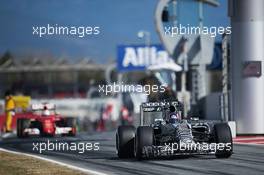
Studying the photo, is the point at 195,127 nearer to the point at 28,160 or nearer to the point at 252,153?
the point at 252,153

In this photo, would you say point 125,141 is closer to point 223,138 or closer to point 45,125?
point 223,138

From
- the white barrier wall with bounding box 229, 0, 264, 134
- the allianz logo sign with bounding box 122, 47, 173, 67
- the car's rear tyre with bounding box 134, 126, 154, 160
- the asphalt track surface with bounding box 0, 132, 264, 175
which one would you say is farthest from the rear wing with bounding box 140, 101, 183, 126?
the allianz logo sign with bounding box 122, 47, 173, 67

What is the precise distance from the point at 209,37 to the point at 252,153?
763 inches

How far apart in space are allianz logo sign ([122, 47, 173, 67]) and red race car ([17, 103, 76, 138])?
2485cm

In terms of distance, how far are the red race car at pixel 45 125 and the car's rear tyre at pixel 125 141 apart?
871 centimetres

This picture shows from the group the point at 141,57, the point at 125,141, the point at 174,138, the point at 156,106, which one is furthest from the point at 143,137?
the point at 141,57

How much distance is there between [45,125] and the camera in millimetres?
23891

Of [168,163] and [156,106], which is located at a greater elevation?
[156,106]

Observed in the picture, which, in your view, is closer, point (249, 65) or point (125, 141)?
point (125, 141)

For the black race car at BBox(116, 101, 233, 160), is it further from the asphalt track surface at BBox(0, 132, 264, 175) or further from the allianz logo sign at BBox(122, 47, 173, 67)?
the allianz logo sign at BBox(122, 47, 173, 67)

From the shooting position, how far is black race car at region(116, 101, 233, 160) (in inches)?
541

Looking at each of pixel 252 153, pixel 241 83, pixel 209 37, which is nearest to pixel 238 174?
pixel 252 153

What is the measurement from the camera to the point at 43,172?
1230 centimetres

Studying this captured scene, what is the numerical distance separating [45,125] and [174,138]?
10.7m
